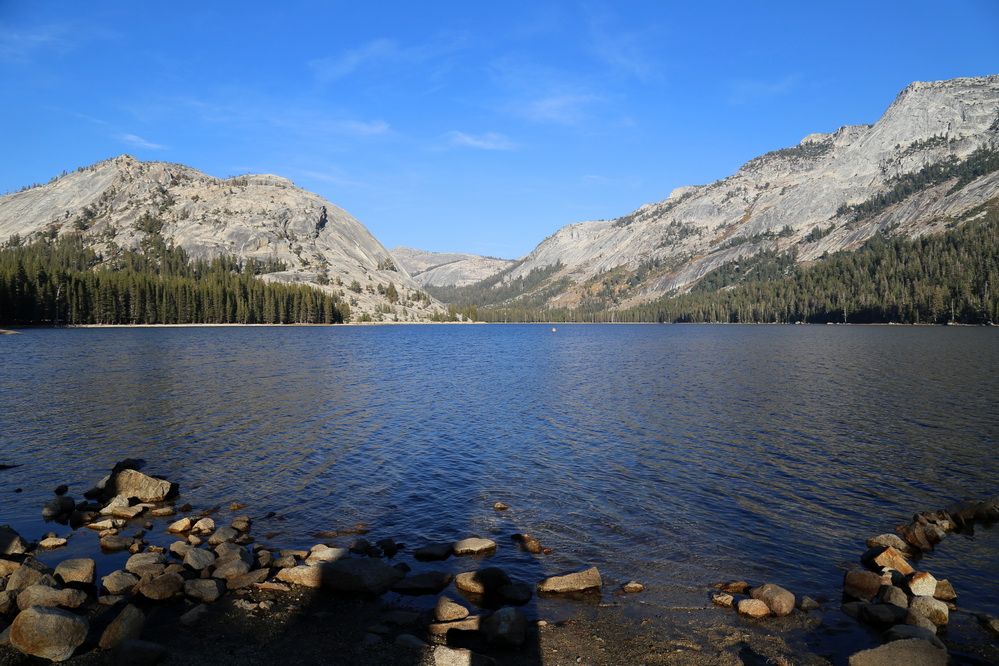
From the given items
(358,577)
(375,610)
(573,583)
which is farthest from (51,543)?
(573,583)

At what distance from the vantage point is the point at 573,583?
59.6 ft

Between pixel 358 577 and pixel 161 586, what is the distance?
5.97 metres

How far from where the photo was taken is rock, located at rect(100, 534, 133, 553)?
20984 millimetres

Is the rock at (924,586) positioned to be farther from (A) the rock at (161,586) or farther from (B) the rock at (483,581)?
(A) the rock at (161,586)

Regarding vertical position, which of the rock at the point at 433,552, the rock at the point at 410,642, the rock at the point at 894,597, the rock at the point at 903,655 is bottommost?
the rock at the point at 433,552

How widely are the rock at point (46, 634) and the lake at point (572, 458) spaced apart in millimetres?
8244

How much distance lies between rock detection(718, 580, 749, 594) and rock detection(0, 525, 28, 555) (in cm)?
2406

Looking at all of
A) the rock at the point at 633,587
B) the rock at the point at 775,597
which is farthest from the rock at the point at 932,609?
the rock at the point at 633,587

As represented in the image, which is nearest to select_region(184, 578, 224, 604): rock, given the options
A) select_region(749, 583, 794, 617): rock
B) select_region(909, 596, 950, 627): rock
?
select_region(749, 583, 794, 617): rock

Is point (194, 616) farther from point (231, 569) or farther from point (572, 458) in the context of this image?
point (572, 458)

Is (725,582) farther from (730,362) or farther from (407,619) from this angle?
(730,362)

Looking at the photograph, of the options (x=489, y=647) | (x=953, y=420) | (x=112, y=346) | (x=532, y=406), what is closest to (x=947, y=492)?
(x=953, y=420)

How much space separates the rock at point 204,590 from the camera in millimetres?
17016

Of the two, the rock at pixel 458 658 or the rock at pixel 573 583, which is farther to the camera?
the rock at pixel 573 583
